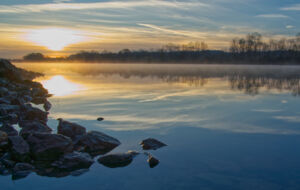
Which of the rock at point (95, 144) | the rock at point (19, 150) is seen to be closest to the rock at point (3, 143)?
the rock at point (19, 150)

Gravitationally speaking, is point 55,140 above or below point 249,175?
above

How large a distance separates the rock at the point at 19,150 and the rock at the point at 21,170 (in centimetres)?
35

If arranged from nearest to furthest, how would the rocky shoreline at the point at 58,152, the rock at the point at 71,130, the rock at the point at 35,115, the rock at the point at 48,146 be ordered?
the rocky shoreline at the point at 58,152 < the rock at the point at 48,146 < the rock at the point at 71,130 < the rock at the point at 35,115

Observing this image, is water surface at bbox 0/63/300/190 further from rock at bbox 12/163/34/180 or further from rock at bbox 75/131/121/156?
rock at bbox 75/131/121/156

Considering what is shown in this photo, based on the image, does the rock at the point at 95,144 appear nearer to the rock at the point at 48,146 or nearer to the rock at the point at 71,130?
the rock at the point at 71,130

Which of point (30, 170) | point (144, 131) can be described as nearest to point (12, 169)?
point (30, 170)

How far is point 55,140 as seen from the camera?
786cm

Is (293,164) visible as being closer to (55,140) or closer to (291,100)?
(55,140)

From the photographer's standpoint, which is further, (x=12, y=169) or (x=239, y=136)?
(x=239, y=136)

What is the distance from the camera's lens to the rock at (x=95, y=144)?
8469 millimetres

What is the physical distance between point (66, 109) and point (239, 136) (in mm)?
9264

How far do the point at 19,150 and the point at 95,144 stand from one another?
218 centimetres

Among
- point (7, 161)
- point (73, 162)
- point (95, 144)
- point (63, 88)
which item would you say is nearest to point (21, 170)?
point (7, 161)

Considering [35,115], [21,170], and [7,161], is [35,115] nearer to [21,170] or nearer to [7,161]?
[7,161]
